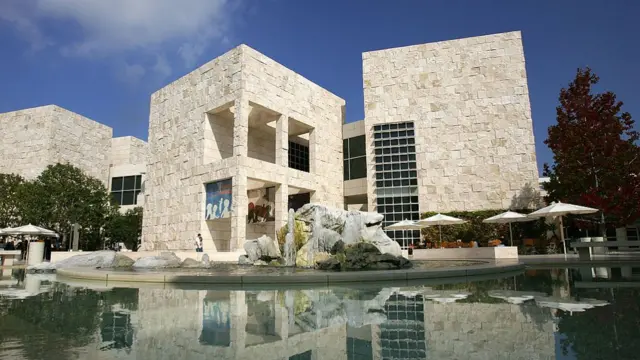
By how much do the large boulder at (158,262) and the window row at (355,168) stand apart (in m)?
17.7

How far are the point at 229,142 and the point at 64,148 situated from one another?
2359cm

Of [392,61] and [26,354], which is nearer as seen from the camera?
[26,354]

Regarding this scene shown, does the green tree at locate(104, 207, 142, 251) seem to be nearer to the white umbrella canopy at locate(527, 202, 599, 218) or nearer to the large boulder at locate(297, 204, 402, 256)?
the large boulder at locate(297, 204, 402, 256)

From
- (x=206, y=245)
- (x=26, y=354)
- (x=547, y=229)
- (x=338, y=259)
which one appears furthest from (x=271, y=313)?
(x=547, y=229)

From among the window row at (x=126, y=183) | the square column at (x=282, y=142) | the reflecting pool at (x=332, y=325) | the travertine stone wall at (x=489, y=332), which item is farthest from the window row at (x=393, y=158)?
the window row at (x=126, y=183)

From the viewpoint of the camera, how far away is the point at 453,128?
26.5 m

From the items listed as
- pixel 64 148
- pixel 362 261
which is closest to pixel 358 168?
pixel 362 261

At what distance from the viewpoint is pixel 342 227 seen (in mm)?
14172

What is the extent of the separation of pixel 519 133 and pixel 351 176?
39.9ft

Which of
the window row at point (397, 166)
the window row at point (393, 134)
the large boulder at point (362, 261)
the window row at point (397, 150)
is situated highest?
the window row at point (393, 134)

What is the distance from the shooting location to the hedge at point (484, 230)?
23672 millimetres

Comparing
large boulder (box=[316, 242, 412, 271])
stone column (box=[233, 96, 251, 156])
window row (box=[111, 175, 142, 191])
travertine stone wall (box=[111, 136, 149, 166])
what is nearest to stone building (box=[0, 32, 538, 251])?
stone column (box=[233, 96, 251, 156])

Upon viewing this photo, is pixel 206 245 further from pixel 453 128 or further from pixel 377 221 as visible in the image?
pixel 453 128

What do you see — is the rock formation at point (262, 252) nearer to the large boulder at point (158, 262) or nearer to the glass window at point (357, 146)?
the large boulder at point (158, 262)
